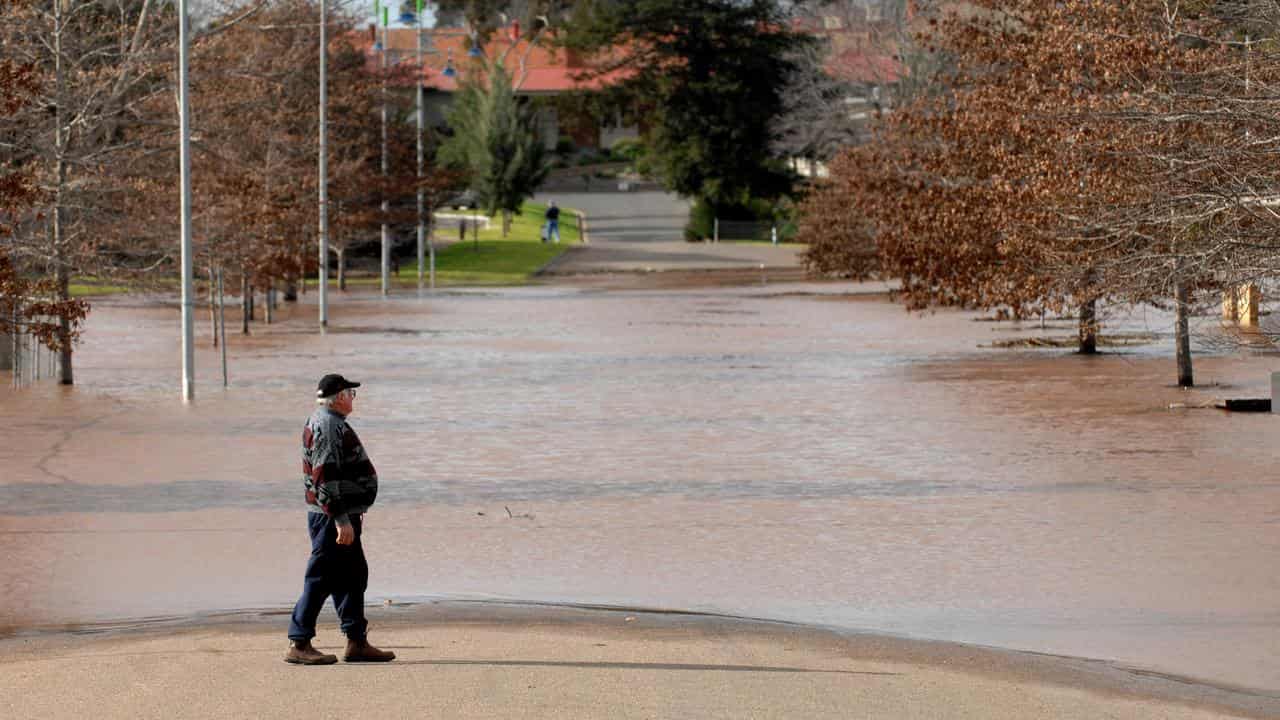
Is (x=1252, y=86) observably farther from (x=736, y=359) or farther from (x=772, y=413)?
(x=736, y=359)

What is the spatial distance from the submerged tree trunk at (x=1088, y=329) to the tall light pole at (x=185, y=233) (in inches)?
518

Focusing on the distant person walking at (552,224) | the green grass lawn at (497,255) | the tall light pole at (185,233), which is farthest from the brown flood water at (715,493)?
the distant person walking at (552,224)

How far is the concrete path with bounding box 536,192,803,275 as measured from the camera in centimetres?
7450

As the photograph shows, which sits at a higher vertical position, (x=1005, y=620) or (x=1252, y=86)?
(x=1252, y=86)

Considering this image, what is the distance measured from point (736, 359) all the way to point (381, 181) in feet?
81.9

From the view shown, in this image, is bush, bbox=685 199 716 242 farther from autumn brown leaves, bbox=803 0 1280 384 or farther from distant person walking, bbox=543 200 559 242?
autumn brown leaves, bbox=803 0 1280 384

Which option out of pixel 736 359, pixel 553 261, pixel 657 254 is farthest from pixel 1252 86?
pixel 657 254

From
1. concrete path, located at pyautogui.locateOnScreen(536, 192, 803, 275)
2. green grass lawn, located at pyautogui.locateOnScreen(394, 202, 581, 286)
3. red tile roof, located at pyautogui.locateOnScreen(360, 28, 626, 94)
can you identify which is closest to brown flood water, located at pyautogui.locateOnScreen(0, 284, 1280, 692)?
green grass lawn, located at pyautogui.locateOnScreen(394, 202, 581, 286)

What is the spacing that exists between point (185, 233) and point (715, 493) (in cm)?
1200

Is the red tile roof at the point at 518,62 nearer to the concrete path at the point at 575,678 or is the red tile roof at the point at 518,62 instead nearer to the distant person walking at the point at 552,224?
the distant person walking at the point at 552,224

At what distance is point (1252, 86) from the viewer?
1811 cm

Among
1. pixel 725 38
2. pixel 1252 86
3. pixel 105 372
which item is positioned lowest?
pixel 105 372

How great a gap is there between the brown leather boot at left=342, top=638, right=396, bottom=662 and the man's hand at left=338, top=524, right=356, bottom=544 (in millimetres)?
514

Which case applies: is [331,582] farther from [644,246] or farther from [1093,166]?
[644,246]
